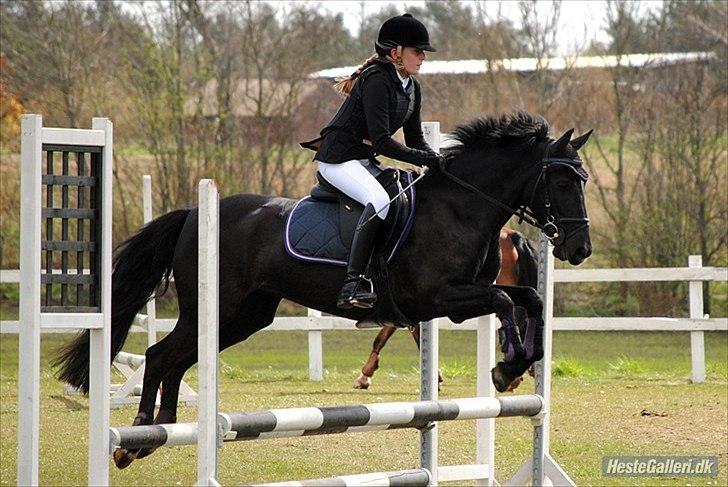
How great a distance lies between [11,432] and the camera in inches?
348

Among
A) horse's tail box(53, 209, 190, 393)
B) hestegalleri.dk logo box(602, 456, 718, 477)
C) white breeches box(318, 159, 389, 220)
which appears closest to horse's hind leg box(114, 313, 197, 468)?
horse's tail box(53, 209, 190, 393)

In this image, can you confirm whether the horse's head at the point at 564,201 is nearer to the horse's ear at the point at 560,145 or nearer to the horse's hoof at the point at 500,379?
the horse's ear at the point at 560,145

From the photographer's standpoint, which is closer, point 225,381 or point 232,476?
point 232,476

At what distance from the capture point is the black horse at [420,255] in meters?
6.42

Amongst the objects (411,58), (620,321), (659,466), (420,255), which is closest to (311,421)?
(420,255)

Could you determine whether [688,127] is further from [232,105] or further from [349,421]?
[349,421]

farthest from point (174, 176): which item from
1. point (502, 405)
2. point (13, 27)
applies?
point (502, 405)

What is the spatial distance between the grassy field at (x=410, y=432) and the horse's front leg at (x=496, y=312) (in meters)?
1.27

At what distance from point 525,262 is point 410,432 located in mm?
2485

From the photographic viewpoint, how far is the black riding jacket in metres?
6.44

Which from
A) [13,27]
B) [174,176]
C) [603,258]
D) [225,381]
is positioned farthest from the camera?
[13,27]

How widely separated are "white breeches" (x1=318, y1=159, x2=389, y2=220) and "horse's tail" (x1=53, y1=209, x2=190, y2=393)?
3.12ft

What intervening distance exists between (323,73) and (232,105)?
8.11 ft

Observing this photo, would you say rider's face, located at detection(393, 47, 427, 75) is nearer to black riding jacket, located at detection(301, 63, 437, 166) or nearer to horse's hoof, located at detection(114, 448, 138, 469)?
black riding jacket, located at detection(301, 63, 437, 166)
